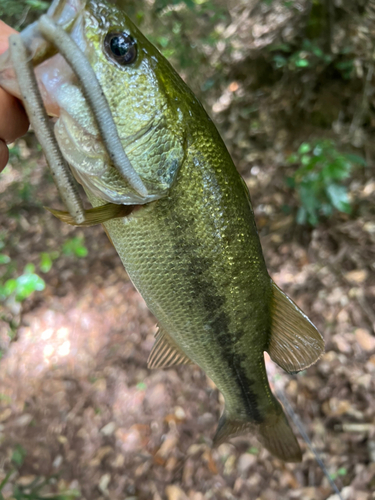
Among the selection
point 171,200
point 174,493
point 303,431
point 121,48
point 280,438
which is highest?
point 121,48

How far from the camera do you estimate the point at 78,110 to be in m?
0.76

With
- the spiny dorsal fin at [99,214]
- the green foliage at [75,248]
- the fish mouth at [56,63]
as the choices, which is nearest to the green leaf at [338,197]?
the spiny dorsal fin at [99,214]

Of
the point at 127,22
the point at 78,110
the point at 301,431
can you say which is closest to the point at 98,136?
the point at 78,110

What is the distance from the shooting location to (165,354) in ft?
4.51

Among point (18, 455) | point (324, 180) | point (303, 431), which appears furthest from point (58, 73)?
point (18, 455)

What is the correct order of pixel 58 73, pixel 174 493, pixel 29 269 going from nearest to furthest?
pixel 58 73
pixel 174 493
pixel 29 269

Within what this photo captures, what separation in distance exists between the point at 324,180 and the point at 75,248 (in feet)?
7.25

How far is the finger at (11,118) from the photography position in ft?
2.68

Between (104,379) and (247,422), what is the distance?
54.2 inches

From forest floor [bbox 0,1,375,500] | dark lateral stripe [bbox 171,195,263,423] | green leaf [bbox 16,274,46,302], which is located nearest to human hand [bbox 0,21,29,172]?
dark lateral stripe [bbox 171,195,263,423]

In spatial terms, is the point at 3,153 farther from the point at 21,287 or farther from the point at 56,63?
the point at 21,287

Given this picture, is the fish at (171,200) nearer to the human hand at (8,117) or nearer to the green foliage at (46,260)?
the human hand at (8,117)

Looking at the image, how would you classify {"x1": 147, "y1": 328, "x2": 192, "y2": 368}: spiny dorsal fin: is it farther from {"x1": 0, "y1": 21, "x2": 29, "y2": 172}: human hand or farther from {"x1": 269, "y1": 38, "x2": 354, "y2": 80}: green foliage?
{"x1": 269, "y1": 38, "x2": 354, "y2": 80}: green foliage

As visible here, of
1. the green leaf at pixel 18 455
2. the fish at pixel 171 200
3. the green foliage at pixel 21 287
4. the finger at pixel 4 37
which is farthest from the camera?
the green foliage at pixel 21 287
